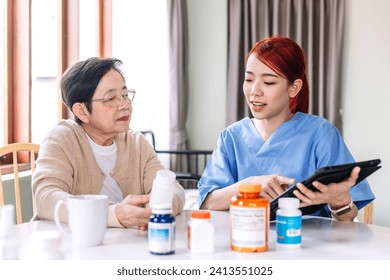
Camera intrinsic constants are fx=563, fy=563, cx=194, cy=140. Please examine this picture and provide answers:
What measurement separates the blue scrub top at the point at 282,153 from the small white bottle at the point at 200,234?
62 centimetres

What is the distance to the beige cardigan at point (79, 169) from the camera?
4.66 ft

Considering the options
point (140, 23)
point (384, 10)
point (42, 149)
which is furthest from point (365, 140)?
point (42, 149)

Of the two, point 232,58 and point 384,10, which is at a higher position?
point 384,10

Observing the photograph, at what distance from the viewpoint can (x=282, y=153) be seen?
A: 171cm

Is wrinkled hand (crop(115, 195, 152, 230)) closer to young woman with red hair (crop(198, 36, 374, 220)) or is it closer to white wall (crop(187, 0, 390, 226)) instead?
young woman with red hair (crop(198, 36, 374, 220))

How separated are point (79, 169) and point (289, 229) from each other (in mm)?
697

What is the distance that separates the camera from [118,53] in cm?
358

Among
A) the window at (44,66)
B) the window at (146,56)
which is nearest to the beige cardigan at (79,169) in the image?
the window at (44,66)

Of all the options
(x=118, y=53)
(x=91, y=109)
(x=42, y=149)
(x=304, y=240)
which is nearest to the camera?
(x=304, y=240)

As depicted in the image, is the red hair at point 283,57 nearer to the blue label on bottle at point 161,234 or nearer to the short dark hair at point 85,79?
the short dark hair at point 85,79

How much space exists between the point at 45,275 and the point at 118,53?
8.85 feet

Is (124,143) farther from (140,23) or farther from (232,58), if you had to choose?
(232,58)

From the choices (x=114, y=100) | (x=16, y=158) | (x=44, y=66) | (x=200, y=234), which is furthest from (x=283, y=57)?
(x=44, y=66)

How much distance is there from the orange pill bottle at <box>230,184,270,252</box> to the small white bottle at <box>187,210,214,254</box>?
0.05 meters
